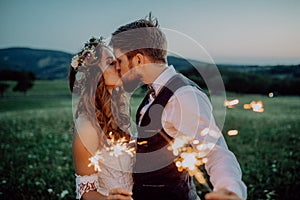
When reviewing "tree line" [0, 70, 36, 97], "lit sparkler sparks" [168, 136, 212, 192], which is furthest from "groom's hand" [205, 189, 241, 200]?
"tree line" [0, 70, 36, 97]

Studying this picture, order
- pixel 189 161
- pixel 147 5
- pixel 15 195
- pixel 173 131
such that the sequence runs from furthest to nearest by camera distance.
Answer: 1. pixel 147 5
2. pixel 15 195
3. pixel 173 131
4. pixel 189 161

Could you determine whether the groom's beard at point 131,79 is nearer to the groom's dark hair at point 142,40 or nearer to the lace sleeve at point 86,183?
the groom's dark hair at point 142,40

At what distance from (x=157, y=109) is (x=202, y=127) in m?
0.38

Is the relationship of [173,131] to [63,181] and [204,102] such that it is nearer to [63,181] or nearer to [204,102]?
[204,102]

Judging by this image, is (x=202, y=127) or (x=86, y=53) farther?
(x=86, y=53)

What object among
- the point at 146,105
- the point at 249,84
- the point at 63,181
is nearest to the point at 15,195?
the point at 63,181

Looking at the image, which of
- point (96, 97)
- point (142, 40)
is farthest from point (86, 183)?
point (142, 40)

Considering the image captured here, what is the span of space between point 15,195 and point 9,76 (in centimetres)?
1530

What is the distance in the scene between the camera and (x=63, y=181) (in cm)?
579

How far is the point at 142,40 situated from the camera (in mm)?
2863

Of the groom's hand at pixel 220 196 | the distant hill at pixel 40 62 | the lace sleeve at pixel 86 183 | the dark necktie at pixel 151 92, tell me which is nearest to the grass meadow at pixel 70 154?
the lace sleeve at pixel 86 183

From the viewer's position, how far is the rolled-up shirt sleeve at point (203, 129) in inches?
86.7

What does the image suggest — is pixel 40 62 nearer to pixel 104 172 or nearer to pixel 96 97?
pixel 96 97

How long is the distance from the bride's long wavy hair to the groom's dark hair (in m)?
0.31
